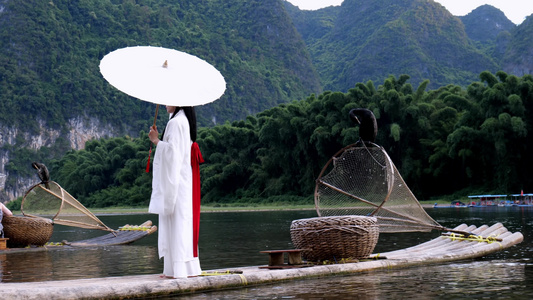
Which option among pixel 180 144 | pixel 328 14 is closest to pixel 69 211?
pixel 180 144

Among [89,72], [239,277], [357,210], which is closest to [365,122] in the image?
[239,277]

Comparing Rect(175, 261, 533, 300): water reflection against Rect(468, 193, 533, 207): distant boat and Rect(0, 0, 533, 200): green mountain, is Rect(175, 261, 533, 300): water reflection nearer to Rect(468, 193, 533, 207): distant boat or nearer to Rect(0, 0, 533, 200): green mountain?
Rect(468, 193, 533, 207): distant boat

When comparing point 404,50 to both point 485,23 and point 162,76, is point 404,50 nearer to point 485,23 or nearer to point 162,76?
point 485,23

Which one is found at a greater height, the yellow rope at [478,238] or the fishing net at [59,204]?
the fishing net at [59,204]

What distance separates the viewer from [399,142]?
128 ft

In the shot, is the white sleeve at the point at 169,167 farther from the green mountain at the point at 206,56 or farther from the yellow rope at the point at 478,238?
the green mountain at the point at 206,56

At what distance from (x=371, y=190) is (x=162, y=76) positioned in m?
6.78

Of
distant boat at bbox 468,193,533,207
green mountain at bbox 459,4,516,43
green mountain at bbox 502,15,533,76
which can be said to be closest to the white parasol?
distant boat at bbox 468,193,533,207

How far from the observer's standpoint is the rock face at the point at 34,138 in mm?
85562

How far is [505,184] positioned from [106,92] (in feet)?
262

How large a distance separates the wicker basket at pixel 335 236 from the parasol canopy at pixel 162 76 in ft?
7.04

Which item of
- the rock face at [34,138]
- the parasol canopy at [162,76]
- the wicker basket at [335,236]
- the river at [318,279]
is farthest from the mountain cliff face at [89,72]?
the parasol canopy at [162,76]

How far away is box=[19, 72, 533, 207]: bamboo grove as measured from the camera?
33.7 m

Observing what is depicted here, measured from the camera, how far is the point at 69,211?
47.1 ft
